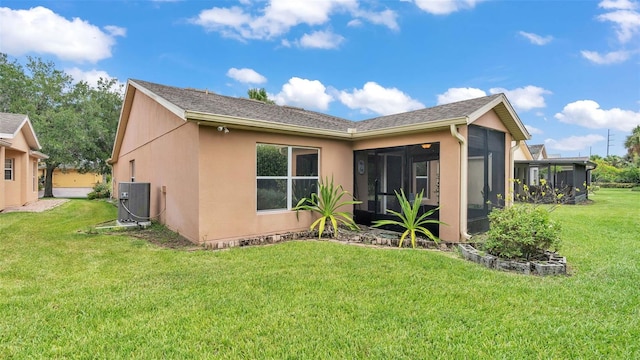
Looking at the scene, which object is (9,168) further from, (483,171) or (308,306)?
(483,171)

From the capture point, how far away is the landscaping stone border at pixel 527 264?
16.2 ft

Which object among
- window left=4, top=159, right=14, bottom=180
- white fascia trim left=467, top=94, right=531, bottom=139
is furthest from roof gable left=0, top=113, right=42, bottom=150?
white fascia trim left=467, top=94, right=531, bottom=139

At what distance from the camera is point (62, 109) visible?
77.0 ft

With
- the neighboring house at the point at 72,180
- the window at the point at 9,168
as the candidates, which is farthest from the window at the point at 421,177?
the neighboring house at the point at 72,180

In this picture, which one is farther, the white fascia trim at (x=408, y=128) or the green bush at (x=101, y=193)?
the green bush at (x=101, y=193)

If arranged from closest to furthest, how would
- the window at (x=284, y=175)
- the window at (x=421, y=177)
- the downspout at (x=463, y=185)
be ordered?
the downspout at (x=463, y=185) < the window at (x=284, y=175) < the window at (x=421, y=177)

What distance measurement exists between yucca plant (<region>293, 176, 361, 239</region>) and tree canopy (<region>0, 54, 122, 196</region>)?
840 inches

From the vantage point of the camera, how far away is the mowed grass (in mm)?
2826

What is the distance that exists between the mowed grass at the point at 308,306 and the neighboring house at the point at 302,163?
147 centimetres

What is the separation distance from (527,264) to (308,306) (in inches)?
148

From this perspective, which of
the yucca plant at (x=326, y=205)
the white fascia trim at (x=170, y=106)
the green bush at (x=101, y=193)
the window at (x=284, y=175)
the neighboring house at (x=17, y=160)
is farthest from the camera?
the green bush at (x=101, y=193)

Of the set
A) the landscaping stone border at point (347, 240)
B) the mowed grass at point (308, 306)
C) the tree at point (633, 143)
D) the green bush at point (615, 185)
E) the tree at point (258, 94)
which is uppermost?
the tree at point (258, 94)

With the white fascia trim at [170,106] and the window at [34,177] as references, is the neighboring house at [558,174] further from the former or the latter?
the window at [34,177]

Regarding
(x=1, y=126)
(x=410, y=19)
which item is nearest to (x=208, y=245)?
(x=410, y=19)
